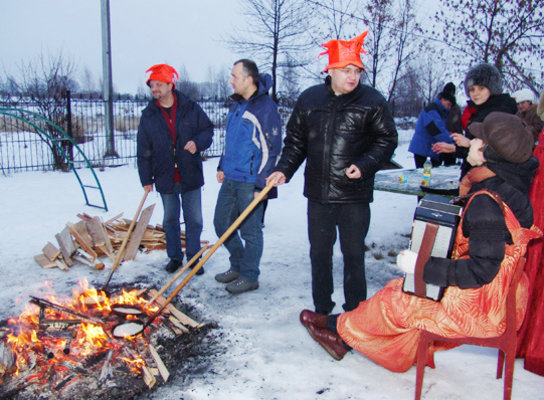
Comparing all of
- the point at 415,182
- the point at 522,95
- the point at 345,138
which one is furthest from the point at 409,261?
the point at 522,95

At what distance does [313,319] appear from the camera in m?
3.53

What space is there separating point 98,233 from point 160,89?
7.08 ft

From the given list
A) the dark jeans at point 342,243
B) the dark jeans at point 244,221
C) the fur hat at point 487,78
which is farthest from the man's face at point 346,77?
the fur hat at point 487,78

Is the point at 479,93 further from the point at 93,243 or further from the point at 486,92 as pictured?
the point at 93,243

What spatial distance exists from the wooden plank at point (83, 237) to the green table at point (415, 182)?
3.44 metres

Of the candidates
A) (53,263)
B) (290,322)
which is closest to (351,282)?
(290,322)

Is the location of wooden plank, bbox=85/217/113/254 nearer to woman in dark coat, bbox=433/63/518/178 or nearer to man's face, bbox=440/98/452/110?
woman in dark coat, bbox=433/63/518/178

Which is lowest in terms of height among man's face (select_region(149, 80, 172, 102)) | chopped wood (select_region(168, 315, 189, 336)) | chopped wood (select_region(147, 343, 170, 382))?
chopped wood (select_region(147, 343, 170, 382))

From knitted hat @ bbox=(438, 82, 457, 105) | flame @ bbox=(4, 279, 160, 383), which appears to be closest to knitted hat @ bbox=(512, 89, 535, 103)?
knitted hat @ bbox=(438, 82, 457, 105)

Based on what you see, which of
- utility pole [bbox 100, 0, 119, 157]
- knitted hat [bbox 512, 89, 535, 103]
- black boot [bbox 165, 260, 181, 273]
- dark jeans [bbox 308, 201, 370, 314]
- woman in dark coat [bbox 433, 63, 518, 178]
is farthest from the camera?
utility pole [bbox 100, 0, 119, 157]

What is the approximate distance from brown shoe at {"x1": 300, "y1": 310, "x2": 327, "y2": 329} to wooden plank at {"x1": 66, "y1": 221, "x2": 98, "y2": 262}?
2816mm

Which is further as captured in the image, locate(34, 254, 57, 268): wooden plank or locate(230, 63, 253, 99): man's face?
locate(34, 254, 57, 268): wooden plank

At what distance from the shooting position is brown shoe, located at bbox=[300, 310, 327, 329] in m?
3.46

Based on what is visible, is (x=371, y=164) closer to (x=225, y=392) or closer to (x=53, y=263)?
(x=225, y=392)
